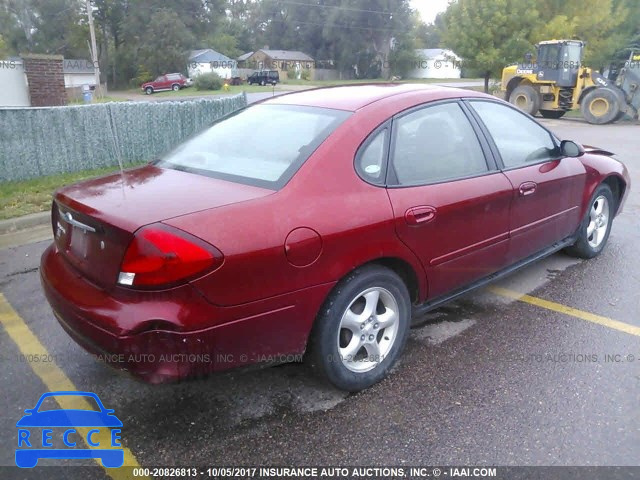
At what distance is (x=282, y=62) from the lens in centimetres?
6359

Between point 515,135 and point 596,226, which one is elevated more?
point 515,135

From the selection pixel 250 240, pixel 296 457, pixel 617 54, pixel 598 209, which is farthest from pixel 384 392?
pixel 617 54

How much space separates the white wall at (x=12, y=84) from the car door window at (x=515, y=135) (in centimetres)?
1069

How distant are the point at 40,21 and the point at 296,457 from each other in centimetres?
6525

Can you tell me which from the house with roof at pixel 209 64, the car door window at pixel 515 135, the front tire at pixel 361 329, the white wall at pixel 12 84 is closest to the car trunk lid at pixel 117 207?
the front tire at pixel 361 329

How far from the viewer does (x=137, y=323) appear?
7.30 feet

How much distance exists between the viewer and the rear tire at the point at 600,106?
57.6 feet

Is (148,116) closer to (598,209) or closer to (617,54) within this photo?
(598,209)

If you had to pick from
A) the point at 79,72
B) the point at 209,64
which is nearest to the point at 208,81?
the point at 209,64

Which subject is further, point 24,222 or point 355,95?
point 24,222

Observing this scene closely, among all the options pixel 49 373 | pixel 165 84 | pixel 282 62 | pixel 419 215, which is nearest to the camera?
pixel 419 215

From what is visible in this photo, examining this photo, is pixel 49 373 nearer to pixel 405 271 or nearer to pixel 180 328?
pixel 180 328

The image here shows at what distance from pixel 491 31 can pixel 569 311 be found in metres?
24.5

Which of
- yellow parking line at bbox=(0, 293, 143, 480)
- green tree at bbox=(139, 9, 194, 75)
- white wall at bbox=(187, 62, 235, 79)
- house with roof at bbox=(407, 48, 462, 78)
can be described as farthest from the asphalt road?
house with roof at bbox=(407, 48, 462, 78)
